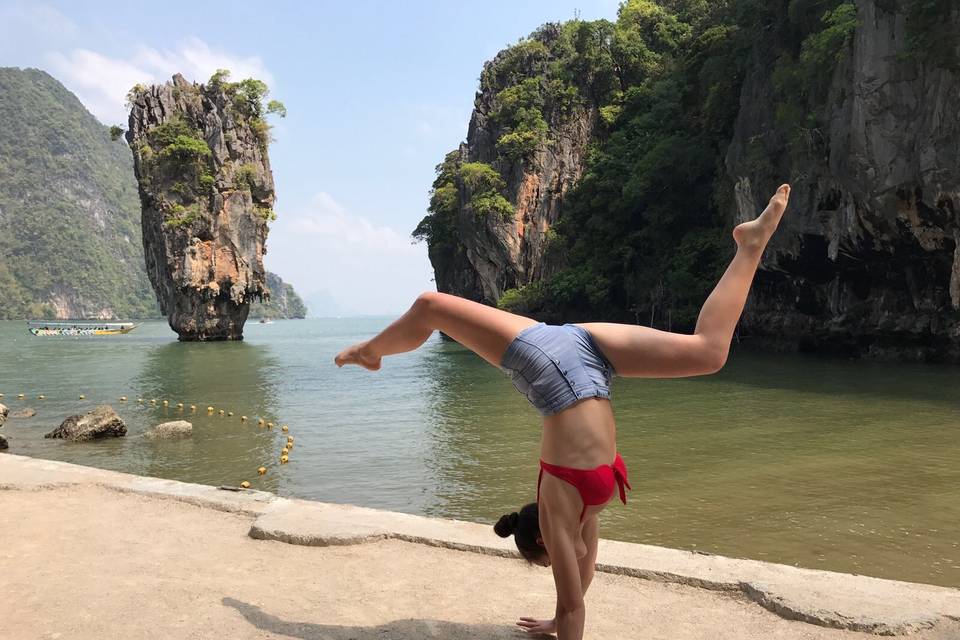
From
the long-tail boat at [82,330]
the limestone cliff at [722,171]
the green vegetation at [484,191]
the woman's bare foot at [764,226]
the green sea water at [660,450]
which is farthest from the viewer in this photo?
the long-tail boat at [82,330]

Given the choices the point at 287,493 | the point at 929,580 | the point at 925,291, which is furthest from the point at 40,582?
the point at 925,291

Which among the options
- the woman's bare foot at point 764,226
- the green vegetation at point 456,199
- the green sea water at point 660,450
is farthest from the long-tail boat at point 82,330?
the woman's bare foot at point 764,226

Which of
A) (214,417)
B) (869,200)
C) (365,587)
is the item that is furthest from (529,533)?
(869,200)

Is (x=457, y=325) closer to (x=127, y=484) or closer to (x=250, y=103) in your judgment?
(x=127, y=484)

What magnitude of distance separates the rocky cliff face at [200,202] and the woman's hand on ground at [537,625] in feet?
153

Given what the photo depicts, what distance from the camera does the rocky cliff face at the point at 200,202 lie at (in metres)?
45.7

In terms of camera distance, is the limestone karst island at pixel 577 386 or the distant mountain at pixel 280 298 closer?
the limestone karst island at pixel 577 386

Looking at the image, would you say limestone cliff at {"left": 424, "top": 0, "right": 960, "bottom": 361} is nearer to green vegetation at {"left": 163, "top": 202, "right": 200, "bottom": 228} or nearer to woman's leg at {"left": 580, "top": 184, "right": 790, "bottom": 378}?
green vegetation at {"left": 163, "top": 202, "right": 200, "bottom": 228}

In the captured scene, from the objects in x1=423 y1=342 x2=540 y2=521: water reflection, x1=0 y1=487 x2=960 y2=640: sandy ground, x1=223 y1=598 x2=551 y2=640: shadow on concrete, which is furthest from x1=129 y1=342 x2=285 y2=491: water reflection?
x1=223 y1=598 x2=551 y2=640: shadow on concrete

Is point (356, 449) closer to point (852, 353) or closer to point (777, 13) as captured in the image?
point (852, 353)

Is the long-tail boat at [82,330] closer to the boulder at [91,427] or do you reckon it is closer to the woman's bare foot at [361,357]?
the boulder at [91,427]

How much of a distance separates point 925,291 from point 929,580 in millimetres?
22033

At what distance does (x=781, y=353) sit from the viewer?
29969mm

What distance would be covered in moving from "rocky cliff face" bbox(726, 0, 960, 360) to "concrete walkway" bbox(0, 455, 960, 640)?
20694mm
